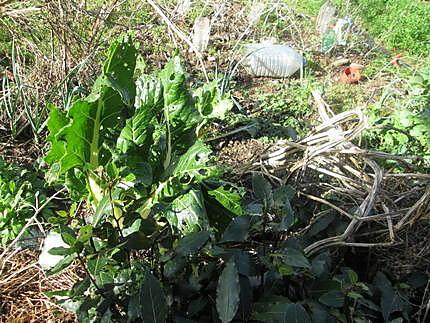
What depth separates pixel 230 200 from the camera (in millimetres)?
1495

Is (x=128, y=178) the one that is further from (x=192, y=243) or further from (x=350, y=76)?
(x=350, y=76)

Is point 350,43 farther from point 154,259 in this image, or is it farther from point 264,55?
point 154,259

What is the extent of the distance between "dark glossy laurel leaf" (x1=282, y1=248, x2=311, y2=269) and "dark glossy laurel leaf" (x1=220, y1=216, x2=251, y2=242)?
0.12 metres

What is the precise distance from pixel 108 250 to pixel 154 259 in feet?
0.60

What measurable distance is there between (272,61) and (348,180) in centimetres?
205

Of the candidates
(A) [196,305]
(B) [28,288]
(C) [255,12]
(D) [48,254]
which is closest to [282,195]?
(A) [196,305]

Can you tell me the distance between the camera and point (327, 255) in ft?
5.03

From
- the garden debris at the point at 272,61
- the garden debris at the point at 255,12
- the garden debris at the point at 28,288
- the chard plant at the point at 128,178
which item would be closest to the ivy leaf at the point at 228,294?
the chard plant at the point at 128,178

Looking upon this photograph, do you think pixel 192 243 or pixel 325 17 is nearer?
pixel 192 243

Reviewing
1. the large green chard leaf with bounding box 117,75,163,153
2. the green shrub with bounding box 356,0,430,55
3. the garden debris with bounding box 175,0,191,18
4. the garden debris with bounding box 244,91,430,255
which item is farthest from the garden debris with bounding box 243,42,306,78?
the large green chard leaf with bounding box 117,75,163,153

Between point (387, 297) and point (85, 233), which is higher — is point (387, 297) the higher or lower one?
the lower one

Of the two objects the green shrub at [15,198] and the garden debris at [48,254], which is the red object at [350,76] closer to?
the green shrub at [15,198]

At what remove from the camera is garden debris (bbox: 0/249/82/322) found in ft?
5.83

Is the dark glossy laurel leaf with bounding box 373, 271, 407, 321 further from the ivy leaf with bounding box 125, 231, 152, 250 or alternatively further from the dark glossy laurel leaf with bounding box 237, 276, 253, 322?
the ivy leaf with bounding box 125, 231, 152, 250
